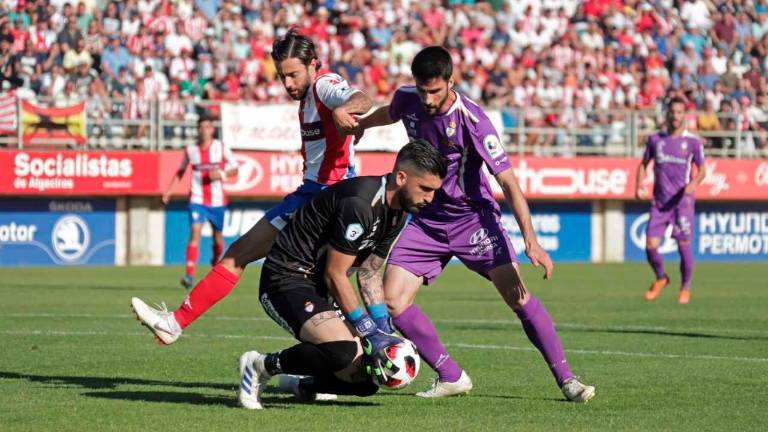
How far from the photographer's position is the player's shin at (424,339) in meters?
9.04

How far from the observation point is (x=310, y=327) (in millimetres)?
8070

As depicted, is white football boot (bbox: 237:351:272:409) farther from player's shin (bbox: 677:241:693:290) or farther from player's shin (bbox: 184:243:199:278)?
player's shin (bbox: 184:243:199:278)

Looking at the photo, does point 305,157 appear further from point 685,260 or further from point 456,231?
point 685,260

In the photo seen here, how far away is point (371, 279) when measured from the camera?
8312 mm

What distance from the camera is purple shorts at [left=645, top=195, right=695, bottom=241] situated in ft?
61.3

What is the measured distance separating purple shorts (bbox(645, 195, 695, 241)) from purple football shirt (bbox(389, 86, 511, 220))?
32.8ft

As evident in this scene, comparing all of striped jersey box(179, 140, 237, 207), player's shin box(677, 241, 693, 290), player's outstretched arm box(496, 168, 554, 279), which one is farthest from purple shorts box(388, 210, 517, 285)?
striped jersey box(179, 140, 237, 207)

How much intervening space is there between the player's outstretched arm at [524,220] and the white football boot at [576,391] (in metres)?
0.79

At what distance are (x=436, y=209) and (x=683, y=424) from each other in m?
2.33

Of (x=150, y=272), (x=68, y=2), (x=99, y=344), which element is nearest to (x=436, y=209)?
(x=99, y=344)

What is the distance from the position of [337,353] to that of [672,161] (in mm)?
11609

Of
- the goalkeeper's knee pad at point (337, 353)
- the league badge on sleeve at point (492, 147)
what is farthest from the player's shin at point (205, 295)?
the league badge on sleeve at point (492, 147)

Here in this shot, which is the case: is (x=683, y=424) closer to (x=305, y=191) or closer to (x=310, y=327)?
(x=310, y=327)

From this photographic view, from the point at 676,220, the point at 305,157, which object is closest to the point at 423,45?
the point at 676,220
